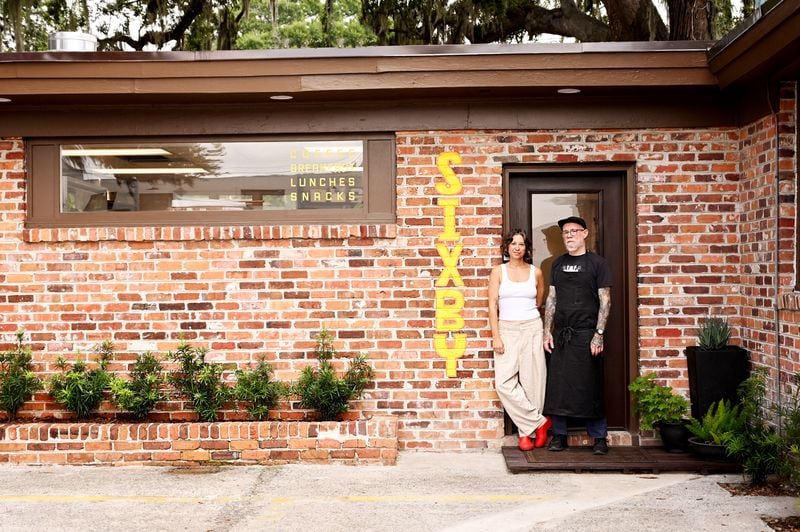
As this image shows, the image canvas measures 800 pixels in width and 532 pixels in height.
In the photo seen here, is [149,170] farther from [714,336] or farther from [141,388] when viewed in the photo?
[714,336]

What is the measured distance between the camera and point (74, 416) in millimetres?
6715

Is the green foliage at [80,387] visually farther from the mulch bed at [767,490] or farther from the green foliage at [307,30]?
the green foliage at [307,30]

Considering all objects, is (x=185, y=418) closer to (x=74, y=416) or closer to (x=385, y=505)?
(x=74, y=416)

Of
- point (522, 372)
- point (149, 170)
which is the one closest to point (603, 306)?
point (522, 372)

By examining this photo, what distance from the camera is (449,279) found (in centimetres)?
671

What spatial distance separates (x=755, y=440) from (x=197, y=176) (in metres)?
4.87

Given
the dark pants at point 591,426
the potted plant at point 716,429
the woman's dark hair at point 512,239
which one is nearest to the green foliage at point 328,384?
the woman's dark hair at point 512,239

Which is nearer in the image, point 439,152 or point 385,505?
point 385,505

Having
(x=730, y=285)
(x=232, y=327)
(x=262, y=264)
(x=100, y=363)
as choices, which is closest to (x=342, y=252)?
(x=262, y=264)

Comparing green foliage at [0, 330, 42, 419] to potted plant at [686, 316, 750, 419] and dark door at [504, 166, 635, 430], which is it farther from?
potted plant at [686, 316, 750, 419]

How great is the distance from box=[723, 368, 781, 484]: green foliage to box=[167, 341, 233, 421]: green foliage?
3929 mm

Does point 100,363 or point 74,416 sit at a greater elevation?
point 100,363

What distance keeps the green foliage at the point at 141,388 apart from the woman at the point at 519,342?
9.31 ft

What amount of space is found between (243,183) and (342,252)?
1.06 m
